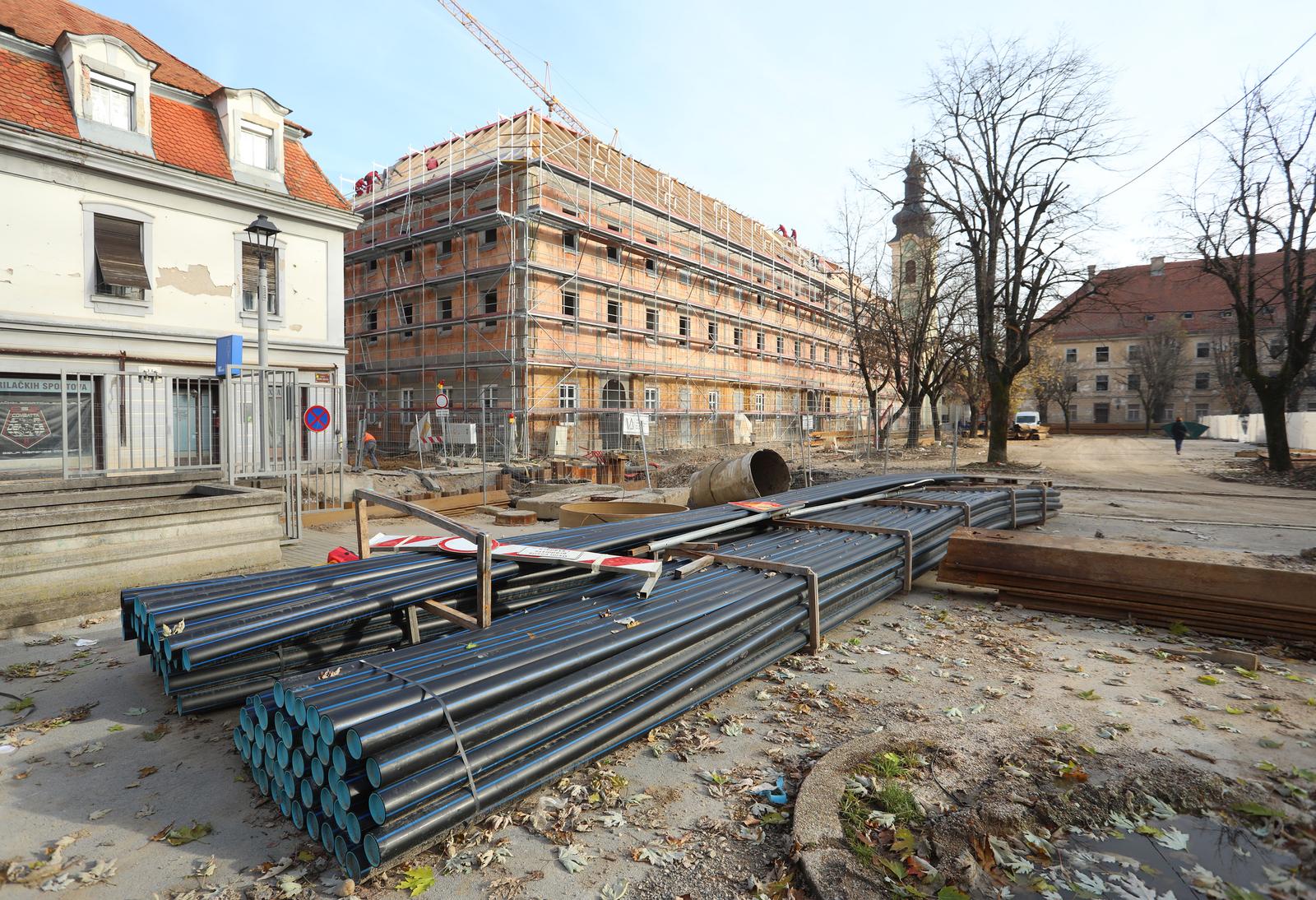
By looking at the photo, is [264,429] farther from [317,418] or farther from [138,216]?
[138,216]

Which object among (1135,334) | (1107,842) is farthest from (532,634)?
(1135,334)

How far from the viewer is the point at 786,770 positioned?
3352 mm

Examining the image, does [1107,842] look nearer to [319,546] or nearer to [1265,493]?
[319,546]

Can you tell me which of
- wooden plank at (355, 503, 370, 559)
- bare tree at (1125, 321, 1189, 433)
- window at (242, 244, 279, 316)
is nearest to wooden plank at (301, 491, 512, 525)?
wooden plank at (355, 503, 370, 559)

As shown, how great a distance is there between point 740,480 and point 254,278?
14253 mm

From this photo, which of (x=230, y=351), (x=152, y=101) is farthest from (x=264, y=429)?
(x=152, y=101)

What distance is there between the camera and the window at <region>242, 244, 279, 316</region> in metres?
16.7

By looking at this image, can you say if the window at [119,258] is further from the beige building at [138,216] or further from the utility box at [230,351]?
the utility box at [230,351]

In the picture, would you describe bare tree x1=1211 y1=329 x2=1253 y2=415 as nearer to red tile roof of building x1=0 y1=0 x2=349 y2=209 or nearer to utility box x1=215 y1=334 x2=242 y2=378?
red tile roof of building x1=0 y1=0 x2=349 y2=209

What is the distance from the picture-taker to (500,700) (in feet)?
9.67

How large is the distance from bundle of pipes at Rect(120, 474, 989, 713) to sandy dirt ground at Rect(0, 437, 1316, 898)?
1.02 feet

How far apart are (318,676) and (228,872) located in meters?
0.77

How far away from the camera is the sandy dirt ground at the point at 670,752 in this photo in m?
2.62

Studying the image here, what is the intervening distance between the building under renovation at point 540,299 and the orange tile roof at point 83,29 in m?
9.92
